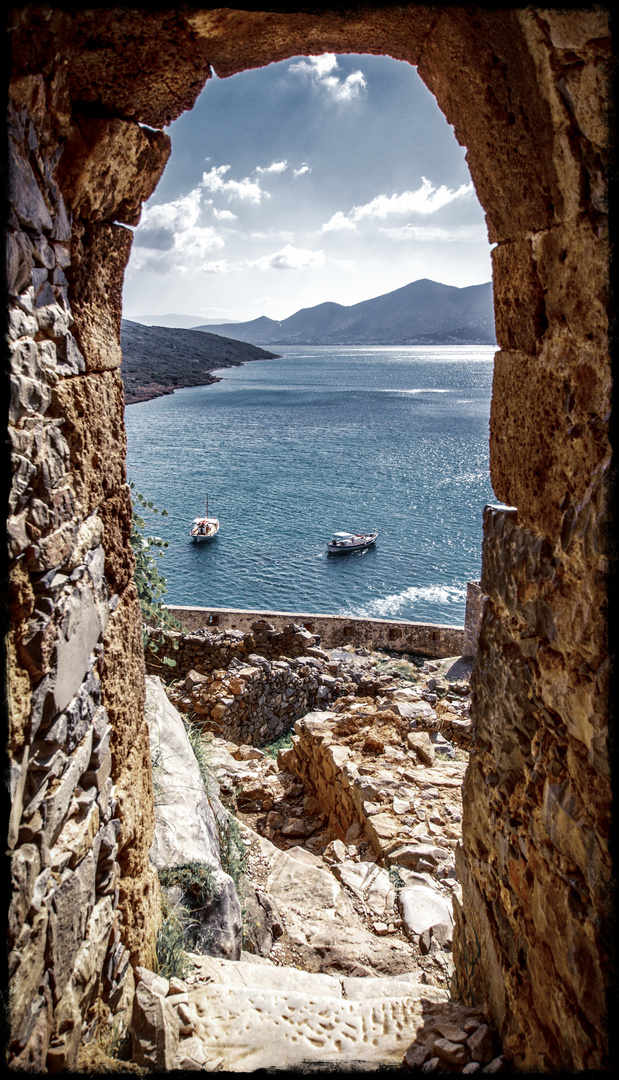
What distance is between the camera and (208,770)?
6.10 meters

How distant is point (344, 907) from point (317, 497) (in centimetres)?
3450

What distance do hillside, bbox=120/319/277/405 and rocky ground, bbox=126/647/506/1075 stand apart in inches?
2726

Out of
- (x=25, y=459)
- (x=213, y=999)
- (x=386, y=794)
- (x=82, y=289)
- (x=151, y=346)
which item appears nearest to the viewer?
(x=25, y=459)

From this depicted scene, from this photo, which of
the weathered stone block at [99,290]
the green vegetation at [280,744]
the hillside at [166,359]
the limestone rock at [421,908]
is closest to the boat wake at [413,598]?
the green vegetation at [280,744]

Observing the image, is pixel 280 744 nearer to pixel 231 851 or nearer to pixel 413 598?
pixel 231 851

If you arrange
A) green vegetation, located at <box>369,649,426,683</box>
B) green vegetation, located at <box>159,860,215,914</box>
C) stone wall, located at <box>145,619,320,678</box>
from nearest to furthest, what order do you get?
green vegetation, located at <box>159,860,215,914</box> < stone wall, located at <box>145,619,320,678</box> < green vegetation, located at <box>369,649,426,683</box>

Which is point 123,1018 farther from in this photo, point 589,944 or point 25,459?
point 25,459

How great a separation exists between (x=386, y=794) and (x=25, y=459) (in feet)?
19.3

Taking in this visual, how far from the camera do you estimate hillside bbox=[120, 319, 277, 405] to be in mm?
86963

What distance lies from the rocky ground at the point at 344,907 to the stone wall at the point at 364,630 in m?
7.81

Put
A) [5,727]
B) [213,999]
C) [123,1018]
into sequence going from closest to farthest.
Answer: [5,727], [123,1018], [213,999]

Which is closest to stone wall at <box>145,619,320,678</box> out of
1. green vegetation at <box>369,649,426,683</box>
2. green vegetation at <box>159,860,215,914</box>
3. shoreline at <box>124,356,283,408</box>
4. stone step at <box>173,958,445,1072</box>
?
green vegetation at <box>369,649,426,683</box>

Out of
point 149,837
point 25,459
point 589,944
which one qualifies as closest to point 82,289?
point 25,459

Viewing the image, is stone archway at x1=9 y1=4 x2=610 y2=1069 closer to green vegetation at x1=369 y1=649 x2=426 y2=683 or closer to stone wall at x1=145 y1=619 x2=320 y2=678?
stone wall at x1=145 y1=619 x2=320 y2=678
